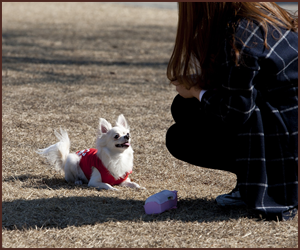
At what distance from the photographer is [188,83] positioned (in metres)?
2.38

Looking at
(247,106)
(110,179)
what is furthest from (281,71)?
(110,179)

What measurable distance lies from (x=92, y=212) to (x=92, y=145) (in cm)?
140

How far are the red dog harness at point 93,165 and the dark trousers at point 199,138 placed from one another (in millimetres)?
631

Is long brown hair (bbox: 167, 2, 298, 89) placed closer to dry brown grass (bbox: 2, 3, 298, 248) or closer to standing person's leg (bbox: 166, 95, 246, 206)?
standing person's leg (bbox: 166, 95, 246, 206)

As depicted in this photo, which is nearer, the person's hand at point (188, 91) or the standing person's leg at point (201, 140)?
the person's hand at point (188, 91)

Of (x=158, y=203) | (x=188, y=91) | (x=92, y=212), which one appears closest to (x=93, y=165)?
(x=92, y=212)

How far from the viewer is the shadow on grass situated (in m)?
2.46

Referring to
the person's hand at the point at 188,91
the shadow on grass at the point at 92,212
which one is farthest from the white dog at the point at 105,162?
the person's hand at the point at 188,91

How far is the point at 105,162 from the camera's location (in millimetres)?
3086

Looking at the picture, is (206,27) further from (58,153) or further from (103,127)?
(58,153)

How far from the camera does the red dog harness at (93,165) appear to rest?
10.1 feet

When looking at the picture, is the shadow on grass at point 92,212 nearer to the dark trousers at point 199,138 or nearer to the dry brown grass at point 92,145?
the dry brown grass at point 92,145

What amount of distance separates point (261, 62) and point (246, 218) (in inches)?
36.9

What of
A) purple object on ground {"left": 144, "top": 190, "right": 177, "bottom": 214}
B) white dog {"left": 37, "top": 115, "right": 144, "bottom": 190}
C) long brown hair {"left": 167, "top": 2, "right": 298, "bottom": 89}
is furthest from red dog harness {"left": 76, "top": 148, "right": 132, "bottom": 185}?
long brown hair {"left": 167, "top": 2, "right": 298, "bottom": 89}
